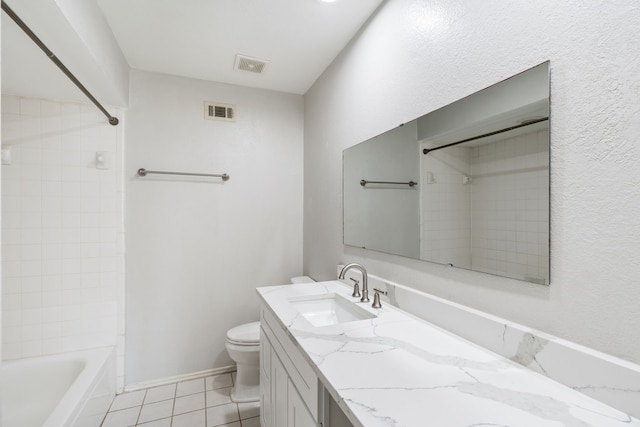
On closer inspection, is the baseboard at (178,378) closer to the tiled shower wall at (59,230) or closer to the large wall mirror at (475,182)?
the tiled shower wall at (59,230)

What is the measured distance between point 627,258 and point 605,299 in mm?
116

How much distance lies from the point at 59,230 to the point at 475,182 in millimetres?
2484

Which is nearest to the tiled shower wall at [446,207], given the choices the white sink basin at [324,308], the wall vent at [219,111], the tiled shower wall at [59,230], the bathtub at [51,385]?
the white sink basin at [324,308]

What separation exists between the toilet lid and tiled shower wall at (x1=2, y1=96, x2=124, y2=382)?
806 mm

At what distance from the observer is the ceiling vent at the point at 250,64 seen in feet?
7.11

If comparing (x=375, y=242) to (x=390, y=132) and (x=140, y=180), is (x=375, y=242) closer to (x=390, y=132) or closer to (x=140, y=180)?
(x=390, y=132)

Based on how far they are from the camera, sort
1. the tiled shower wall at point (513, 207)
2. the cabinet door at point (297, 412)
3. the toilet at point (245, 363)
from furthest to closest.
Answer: the toilet at point (245, 363), the cabinet door at point (297, 412), the tiled shower wall at point (513, 207)

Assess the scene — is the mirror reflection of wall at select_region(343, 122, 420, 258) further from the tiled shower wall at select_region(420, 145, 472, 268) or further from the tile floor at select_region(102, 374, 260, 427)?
the tile floor at select_region(102, 374, 260, 427)

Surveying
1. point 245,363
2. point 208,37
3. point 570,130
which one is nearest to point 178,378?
point 245,363

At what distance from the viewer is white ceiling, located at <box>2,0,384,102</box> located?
1.62 metres

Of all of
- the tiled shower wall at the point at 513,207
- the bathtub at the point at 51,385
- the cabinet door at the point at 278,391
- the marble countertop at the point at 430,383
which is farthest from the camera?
the bathtub at the point at 51,385

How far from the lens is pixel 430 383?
2.68 feet

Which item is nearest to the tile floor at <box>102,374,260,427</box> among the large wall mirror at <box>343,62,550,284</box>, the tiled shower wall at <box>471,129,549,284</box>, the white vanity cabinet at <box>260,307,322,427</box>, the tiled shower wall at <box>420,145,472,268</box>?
the white vanity cabinet at <box>260,307,322,427</box>

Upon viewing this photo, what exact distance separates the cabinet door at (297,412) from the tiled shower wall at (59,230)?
165 cm
